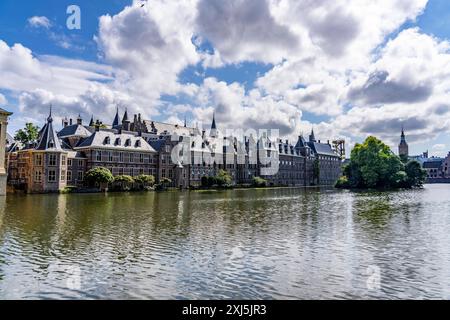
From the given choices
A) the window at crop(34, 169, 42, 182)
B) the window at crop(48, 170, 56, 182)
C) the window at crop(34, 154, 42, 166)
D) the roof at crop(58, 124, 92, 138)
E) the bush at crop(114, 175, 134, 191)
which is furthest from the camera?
the roof at crop(58, 124, 92, 138)

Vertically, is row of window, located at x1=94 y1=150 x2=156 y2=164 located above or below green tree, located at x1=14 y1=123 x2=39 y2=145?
below

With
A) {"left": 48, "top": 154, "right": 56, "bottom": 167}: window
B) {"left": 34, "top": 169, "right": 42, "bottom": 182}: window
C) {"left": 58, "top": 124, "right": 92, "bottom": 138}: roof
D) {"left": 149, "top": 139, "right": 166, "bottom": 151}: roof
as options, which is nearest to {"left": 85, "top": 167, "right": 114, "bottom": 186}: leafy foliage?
{"left": 48, "top": 154, "right": 56, "bottom": 167}: window

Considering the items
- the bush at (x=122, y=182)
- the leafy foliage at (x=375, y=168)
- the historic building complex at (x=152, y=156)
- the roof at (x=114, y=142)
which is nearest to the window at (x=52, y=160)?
the historic building complex at (x=152, y=156)

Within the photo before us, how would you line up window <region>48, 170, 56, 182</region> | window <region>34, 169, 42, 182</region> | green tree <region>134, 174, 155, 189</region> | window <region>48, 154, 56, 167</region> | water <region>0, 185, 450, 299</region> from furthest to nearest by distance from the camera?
green tree <region>134, 174, 155, 189</region> → window <region>48, 154, 56, 167</region> → window <region>48, 170, 56, 182</region> → window <region>34, 169, 42, 182</region> → water <region>0, 185, 450, 299</region>

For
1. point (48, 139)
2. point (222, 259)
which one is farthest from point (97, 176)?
point (222, 259)

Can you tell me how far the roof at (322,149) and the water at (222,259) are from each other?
4710 inches

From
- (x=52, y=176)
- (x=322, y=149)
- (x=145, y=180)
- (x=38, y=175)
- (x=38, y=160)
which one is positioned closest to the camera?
(x=38, y=175)

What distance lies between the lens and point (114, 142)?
7644 cm

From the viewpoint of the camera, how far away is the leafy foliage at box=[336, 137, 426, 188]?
87625 mm

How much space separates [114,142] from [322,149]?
91655 mm

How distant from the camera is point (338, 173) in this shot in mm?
154875

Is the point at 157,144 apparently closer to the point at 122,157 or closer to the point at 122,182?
the point at 122,157

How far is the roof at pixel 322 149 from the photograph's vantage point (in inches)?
5659

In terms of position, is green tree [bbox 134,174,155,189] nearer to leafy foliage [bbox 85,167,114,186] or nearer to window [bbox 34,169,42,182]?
leafy foliage [bbox 85,167,114,186]
